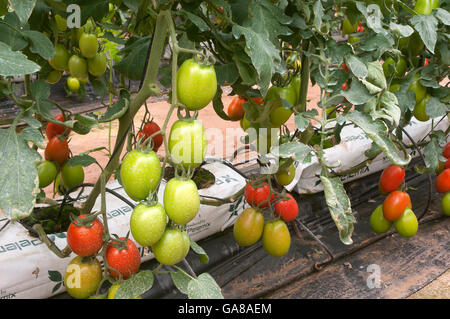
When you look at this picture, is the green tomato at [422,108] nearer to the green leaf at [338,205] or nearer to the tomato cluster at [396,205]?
the tomato cluster at [396,205]

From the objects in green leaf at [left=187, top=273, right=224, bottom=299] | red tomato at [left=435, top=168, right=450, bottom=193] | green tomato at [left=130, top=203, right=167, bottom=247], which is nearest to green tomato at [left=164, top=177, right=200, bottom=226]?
green tomato at [left=130, top=203, right=167, bottom=247]

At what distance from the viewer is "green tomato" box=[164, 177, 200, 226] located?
0.55m

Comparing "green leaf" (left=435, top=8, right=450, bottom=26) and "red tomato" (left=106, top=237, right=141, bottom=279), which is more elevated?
"green leaf" (left=435, top=8, right=450, bottom=26)

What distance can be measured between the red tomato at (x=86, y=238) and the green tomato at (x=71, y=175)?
0.33m

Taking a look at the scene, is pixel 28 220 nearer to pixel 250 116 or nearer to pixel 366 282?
pixel 250 116

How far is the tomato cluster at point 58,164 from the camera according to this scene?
102cm

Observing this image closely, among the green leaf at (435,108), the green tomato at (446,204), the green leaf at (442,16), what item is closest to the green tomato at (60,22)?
the green leaf at (442,16)

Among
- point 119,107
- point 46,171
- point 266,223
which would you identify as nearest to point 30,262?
point 46,171

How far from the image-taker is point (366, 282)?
1.32 metres

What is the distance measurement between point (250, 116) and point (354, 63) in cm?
30

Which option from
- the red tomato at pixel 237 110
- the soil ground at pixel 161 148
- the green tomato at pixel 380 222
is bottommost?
the soil ground at pixel 161 148

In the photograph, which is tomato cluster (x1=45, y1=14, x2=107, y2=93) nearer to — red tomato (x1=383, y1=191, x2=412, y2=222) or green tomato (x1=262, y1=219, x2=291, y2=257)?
green tomato (x1=262, y1=219, x2=291, y2=257)

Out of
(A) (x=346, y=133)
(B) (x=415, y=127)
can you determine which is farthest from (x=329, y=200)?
(B) (x=415, y=127)

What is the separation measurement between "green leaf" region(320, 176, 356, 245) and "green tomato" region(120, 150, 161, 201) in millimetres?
278
